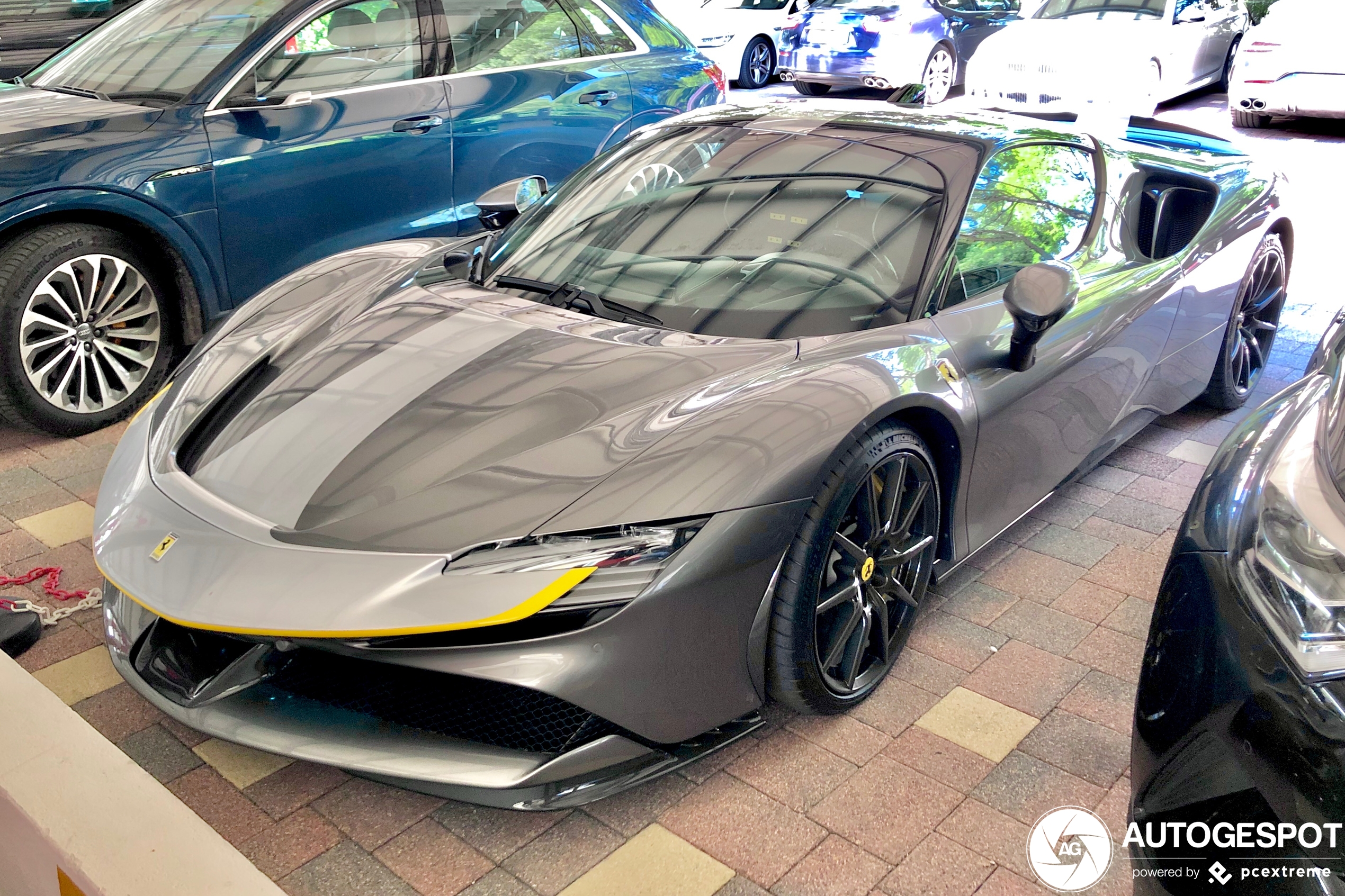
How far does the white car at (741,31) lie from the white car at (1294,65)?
187 inches

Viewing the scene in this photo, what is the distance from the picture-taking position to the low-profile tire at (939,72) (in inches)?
452

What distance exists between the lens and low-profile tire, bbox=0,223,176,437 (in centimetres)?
378

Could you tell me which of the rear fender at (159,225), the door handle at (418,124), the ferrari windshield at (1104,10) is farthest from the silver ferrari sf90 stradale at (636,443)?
the ferrari windshield at (1104,10)

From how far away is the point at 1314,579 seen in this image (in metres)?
1.42

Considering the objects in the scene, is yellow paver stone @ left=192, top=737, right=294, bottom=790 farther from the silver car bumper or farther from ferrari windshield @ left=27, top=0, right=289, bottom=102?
ferrari windshield @ left=27, top=0, right=289, bottom=102

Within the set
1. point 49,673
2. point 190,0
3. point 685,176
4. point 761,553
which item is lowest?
point 49,673

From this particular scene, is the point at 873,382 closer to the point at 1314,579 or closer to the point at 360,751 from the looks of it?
the point at 1314,579

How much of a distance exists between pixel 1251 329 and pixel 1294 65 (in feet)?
20.8

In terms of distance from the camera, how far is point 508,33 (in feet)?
16.5

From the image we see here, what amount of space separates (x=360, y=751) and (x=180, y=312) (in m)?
2.74

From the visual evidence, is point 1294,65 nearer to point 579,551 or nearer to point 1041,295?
point 1041,295

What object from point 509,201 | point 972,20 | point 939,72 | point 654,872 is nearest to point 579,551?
point 654,872

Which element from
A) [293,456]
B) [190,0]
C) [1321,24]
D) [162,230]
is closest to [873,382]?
[293,456]

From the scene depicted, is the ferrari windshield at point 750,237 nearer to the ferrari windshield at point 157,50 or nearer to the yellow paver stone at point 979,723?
the yellow paver stone at point 979,723
